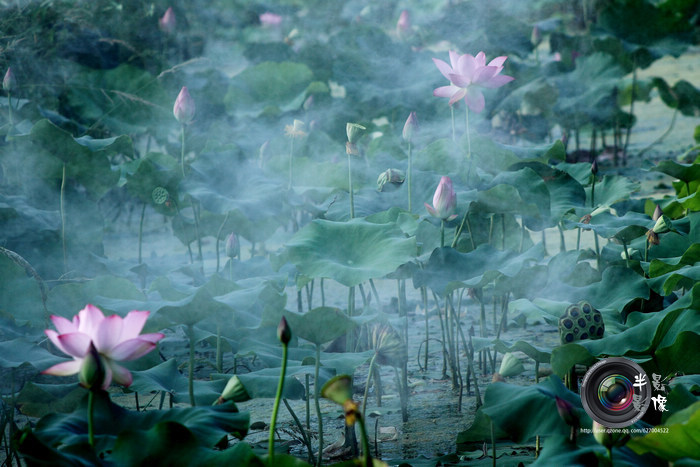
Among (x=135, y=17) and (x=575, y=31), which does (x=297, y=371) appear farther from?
(x=575, y=31)

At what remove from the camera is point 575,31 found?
7547 mm

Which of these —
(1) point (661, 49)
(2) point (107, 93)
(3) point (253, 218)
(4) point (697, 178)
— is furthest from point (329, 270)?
(1) point (661, 49)

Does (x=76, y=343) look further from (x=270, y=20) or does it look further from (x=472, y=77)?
(x=270, y=20)

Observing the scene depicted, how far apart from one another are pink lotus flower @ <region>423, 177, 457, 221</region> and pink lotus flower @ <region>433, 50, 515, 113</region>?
0.98 ft

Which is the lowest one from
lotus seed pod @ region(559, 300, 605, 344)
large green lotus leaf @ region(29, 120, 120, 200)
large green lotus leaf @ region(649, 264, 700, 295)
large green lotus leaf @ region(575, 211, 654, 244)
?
lotus seed pod @ region(559, 300, 605, 344)

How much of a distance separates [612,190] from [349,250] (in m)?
0.89

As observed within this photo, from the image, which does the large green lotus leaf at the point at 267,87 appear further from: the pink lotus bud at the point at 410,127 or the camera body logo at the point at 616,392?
the camera body logo at the point at 616,392

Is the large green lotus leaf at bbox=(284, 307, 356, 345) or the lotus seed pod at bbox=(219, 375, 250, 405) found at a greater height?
the large green lotus leaf at bbox=(284, 307, 356, 345)

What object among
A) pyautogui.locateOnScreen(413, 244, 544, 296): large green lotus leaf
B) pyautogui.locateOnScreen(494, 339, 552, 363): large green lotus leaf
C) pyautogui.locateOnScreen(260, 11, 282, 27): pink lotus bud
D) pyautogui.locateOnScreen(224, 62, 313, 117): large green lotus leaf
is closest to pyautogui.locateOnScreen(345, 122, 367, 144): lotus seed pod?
pyautogui.locateOnScreen(413, 244, 544, 296): large green lotus leaf

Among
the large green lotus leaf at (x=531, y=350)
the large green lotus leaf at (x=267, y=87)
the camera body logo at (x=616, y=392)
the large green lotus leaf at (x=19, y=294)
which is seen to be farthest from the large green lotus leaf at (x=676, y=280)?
the large green lotus leaf at (x=267, y=87)

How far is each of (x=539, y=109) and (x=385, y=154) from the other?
1701 mm

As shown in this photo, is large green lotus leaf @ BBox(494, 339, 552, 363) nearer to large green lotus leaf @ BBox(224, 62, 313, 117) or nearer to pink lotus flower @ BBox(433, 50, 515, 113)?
pink lotus flower @ BBox(433, 50, 515, 113)

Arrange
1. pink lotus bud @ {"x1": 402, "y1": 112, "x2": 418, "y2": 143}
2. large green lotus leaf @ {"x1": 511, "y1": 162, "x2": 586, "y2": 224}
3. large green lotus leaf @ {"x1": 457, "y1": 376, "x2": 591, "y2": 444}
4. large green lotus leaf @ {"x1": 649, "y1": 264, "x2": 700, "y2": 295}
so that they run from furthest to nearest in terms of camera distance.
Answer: large green lotus leaf @ {"x1": 511, "y1": 162, "x2": 586, "y2": 224}, pink lotus bud @ {"x1": 402, "y1": 112, "x2": 418, "y2": 143}, large green lotus leaf @ {"x1": 649, "y1": 264, "x2": 700, "y2": 295}, large green lotus leaf @ {"x1": 457, "y1": 376, "x2": 591, "y2": 444}

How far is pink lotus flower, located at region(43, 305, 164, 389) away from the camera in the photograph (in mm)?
851
